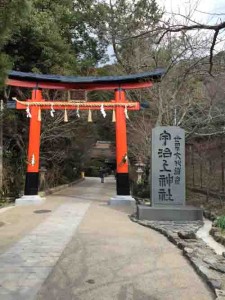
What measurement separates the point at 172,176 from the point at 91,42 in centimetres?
2039

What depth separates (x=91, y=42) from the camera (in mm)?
30812

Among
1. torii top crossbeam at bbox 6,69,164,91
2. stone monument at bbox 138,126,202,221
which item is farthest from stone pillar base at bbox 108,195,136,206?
torii top crossbeam at bbox 6,69,164,91

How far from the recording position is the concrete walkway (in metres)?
5.20

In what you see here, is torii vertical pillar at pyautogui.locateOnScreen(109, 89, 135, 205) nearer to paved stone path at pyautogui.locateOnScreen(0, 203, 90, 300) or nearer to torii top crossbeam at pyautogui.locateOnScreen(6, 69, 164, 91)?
torii top crossbeam at pyautogui.locateOnScreen(6, 69, 164, 91)

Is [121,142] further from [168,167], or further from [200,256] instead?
[200,256]

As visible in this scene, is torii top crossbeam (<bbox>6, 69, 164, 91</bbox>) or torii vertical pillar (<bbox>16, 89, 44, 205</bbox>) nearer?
torii vertical pillar (<bbox>16, 89, 44, 205</bbox>)

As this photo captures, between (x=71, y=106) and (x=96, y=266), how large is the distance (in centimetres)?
1167

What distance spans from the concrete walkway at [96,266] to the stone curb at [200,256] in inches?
4.9

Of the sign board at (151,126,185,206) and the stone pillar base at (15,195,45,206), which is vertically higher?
the sign board at (151,126,185,206)

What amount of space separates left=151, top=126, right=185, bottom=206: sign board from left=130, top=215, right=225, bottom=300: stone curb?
1657 mm

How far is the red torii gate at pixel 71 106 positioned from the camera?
16.9 metres

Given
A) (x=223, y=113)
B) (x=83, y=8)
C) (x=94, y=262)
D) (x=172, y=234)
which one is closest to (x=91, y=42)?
(x=83, y=8)

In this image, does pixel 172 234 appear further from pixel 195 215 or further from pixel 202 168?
pixel 202 168

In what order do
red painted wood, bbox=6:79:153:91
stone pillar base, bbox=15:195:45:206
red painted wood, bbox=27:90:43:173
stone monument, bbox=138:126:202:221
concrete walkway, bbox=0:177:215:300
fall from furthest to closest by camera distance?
red painted wood, bbox=6:79:153:91, red painted wood, bbox=27:90:43:173, stone pillar base, bbox=15:195:45:206, stone monument, bbox=138:126:202:221, concrete walkway, bbox=0:177:215:300
